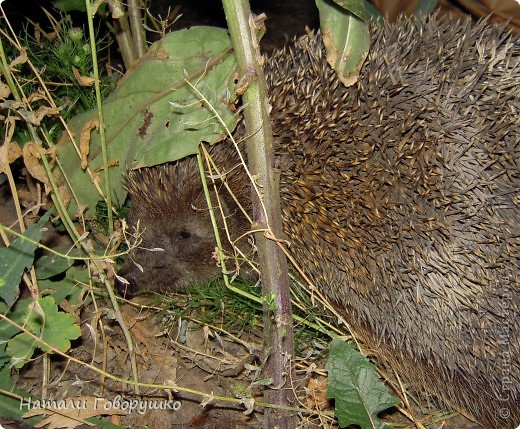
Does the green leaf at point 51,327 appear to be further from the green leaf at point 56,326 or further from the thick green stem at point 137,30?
the thick green stem at point 137,30

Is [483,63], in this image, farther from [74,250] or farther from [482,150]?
[74,250]

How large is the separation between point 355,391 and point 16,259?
5.39ft

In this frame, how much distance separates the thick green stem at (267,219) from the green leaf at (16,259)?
1.03m

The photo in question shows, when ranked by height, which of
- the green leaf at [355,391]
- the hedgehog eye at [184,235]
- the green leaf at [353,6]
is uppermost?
the green leaf at [353,6]

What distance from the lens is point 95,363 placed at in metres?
3.59

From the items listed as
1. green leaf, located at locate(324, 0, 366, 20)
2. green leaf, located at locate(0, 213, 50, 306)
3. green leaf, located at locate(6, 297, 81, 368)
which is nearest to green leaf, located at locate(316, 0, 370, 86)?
green leaf, located at locate(324, 0, 366, 20)

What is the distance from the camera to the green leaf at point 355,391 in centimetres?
293

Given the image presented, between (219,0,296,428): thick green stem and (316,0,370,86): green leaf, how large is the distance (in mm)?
426

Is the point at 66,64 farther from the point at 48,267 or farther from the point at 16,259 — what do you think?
the point at 16,259

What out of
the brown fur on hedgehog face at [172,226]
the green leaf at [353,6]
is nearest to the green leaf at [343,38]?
the green leaf at [353,6]

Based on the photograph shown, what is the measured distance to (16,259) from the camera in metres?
3.22

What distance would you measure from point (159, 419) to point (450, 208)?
1.66 meters

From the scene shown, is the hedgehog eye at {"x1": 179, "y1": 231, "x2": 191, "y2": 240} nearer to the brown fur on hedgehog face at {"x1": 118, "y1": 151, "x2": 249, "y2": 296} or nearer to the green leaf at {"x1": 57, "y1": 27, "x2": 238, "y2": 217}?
the brown fur on hedgehog face at {"x1": 118, "y1": 151, "x2": 249, "y2": 296}

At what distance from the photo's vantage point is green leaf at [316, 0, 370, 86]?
10.0ft
